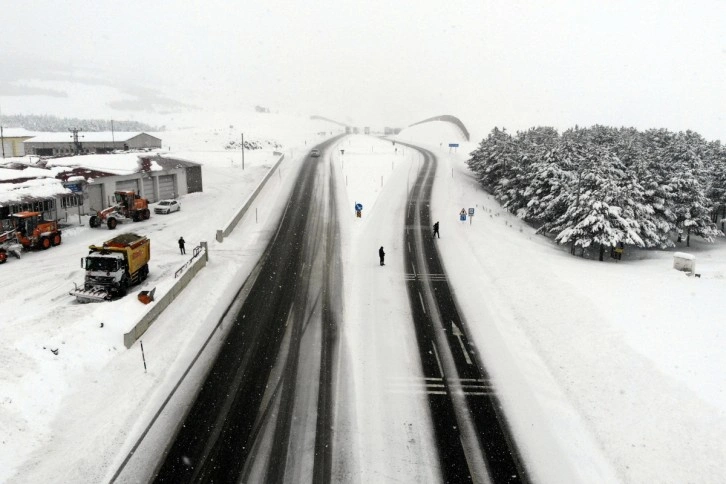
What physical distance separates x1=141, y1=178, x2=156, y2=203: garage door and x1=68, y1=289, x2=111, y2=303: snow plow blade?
2642 cm

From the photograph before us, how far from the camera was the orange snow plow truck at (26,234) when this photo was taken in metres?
29.5

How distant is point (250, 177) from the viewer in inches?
2416

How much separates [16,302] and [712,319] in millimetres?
31599

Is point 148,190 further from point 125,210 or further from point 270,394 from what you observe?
point 270,394

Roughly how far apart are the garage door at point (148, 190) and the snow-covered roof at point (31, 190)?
9680mm

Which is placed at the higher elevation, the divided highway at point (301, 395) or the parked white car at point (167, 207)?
the parked white car at point (167, 207)

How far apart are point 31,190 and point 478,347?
3395 cm

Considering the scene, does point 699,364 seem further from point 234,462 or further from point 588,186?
point 588,186

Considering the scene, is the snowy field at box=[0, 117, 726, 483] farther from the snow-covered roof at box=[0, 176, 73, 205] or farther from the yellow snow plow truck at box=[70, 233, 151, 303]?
the snow-covered roof at box=[0, 176, 73, 205]

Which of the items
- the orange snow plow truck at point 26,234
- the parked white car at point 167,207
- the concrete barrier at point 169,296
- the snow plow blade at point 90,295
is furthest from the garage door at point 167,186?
the snow plow blade at point 90,295

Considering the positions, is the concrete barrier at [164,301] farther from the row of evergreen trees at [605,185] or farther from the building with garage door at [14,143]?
the building with garage door at [14,143]

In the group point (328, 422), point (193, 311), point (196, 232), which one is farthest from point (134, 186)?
Result: point (328, 422)

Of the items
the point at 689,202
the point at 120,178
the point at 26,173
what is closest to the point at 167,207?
the point at 120,178

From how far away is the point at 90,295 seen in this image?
71.2 ft
